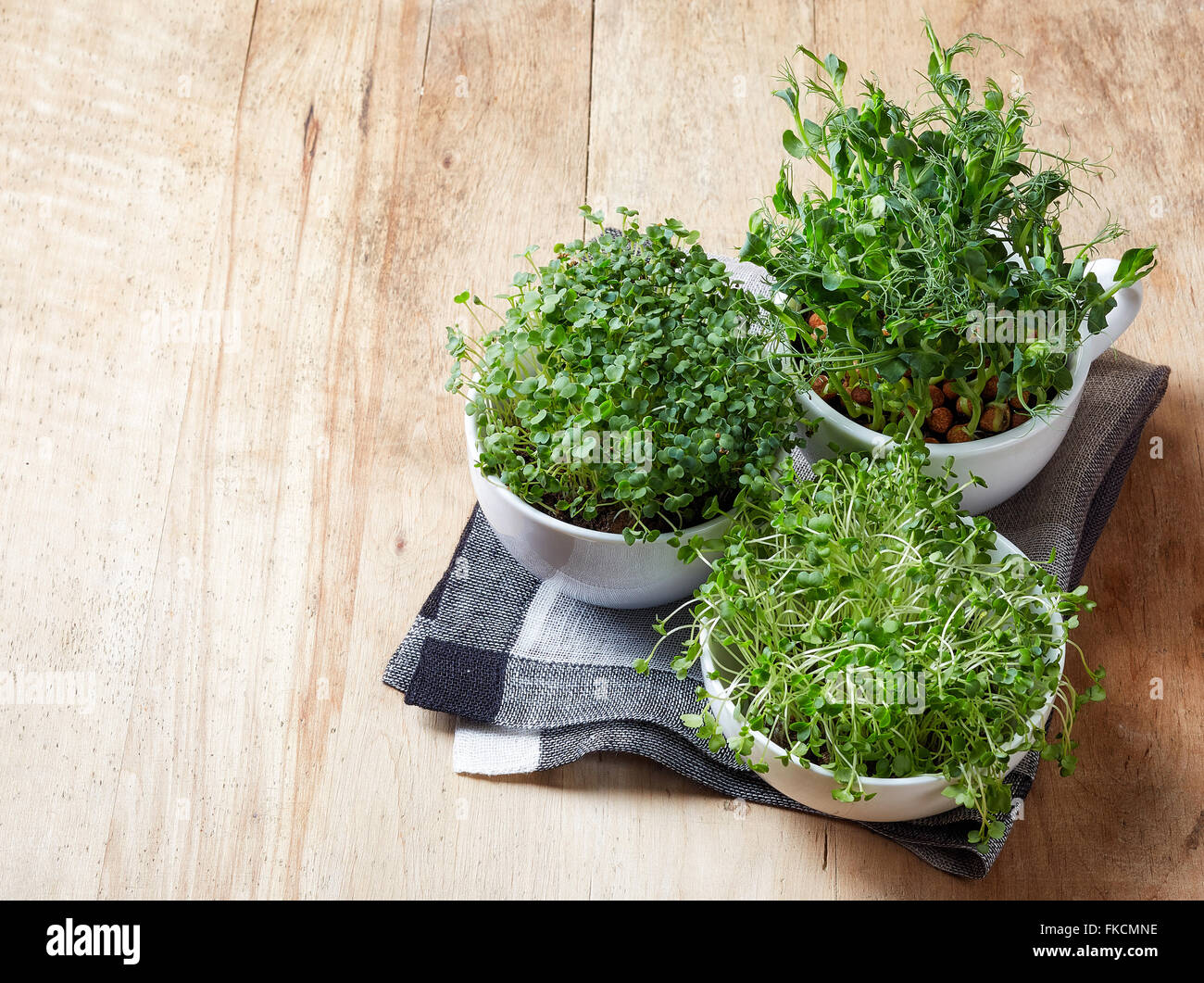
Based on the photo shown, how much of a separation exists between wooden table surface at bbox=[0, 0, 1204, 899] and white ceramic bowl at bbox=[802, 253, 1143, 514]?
0.17 meters

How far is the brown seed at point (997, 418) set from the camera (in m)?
1.11

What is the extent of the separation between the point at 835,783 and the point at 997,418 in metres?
0.40

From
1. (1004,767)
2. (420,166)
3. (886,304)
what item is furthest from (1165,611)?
(420,166)

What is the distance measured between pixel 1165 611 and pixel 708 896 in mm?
561

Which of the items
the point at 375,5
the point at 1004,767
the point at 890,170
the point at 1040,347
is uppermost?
the point at 375,5

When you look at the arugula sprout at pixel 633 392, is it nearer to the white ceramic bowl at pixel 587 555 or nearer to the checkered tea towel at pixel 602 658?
the white ceramic bowl at pixel 587 555

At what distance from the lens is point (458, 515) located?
130 centimetres

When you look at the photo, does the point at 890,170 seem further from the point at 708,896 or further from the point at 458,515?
the point at 708,896

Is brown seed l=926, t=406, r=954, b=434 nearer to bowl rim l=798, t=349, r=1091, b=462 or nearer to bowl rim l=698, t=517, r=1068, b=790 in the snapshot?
bowl rim l=798, t=349, r=1091, b=462

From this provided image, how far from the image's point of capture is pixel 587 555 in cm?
107

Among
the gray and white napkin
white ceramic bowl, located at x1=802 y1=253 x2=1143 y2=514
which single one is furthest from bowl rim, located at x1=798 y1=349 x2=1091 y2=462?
the gray and white napkin

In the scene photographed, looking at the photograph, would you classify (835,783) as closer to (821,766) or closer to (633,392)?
(821,766)

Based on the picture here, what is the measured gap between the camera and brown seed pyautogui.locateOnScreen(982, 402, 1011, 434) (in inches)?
43.9

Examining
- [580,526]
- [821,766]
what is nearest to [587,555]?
[580,526]
